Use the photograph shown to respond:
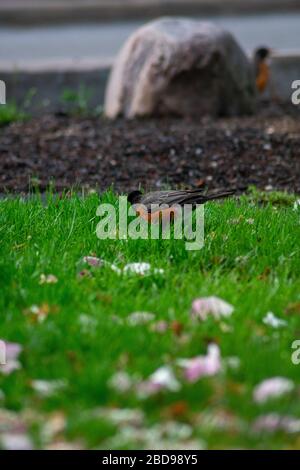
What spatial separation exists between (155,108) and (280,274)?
4799 millimetres

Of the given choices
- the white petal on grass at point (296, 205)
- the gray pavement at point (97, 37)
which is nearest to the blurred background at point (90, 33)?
the gray pavement at point (97, 37)

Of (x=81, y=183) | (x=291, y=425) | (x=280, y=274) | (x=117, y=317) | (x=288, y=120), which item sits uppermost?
(x=288, y=120)

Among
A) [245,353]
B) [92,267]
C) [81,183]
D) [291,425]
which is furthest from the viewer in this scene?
[81,183]

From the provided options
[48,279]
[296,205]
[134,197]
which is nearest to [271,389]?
[48,279]

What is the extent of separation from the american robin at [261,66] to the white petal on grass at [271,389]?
6.93m

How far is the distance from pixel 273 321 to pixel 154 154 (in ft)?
13.6

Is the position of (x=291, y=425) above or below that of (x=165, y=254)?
below

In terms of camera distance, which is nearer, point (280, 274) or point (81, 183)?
point (280, 274)

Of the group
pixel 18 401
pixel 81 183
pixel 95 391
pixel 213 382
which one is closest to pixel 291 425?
pixel 213 382

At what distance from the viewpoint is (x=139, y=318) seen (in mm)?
3846

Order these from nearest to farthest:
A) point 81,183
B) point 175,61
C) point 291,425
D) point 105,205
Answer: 1. point 291,425
2. point 105,205
3. point 81,183
4. point 175,61

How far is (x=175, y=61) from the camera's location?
8969mm

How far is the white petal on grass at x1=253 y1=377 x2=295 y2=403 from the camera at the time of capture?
3.19 metres

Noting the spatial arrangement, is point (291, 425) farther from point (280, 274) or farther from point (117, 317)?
point (280, 274)
